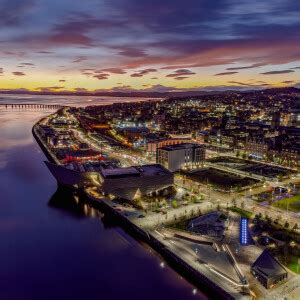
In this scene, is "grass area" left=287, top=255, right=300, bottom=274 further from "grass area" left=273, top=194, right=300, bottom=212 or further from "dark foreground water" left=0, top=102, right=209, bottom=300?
"grass area" left=273, top=194, right=300, bottom=212

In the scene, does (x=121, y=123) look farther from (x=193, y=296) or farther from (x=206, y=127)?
(x=193, y=296)

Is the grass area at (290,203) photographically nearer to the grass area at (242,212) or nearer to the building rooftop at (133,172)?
the grass area at (242,212)

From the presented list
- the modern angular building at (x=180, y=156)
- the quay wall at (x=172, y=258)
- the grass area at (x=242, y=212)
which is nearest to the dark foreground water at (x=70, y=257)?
the quay wall at (x=172, y=258)

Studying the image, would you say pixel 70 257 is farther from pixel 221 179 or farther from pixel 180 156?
pixel 180 156

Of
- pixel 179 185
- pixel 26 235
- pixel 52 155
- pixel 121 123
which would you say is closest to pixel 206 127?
pixel 121 123

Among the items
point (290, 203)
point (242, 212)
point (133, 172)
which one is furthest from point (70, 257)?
point (290, 203)

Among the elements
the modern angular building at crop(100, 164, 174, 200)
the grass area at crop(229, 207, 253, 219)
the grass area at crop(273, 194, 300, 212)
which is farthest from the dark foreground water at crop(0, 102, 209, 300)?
the grass area at crop(273, 194, 300, 212)
